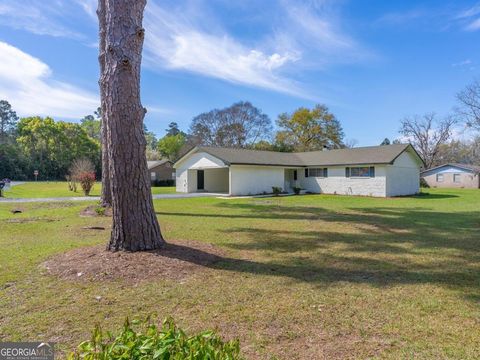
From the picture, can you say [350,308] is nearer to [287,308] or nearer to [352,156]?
[287,308]

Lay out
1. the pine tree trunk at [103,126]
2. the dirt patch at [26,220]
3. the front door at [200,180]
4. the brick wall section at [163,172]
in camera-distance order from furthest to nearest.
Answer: the brick wall section at [163,172] < the front door at [200,180] < the pine tree trunk at [103,126] < the dirt patch at [26,220]

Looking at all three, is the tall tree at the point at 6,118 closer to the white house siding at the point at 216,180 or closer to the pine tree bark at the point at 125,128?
the white house siding at the point at 216,180

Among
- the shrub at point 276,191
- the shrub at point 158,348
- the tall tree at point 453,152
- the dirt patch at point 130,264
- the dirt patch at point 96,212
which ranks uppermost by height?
the tall tree at point 453,152

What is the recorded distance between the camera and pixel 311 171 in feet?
91.6

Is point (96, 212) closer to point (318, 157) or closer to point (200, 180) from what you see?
point (200, 180)

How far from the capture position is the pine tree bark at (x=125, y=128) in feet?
18.9

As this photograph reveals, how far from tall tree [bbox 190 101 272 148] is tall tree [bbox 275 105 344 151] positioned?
12.0ft

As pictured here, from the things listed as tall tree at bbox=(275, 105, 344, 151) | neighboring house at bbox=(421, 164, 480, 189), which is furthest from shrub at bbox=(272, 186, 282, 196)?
neighboring house at bbox=(421, 164, 480, 189)

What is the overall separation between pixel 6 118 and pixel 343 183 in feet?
259

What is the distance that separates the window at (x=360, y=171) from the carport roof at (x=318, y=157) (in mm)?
581

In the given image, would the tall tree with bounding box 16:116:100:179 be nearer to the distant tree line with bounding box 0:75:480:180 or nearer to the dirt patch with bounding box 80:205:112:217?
the distant tree line with bounding box 0:75:480:180

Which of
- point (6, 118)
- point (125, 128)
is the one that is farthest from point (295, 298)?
point (6, 118)

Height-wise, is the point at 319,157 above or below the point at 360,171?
above

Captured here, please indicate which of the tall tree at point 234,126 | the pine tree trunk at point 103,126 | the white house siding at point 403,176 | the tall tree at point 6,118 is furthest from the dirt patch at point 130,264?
the tall tree at point 6,118
